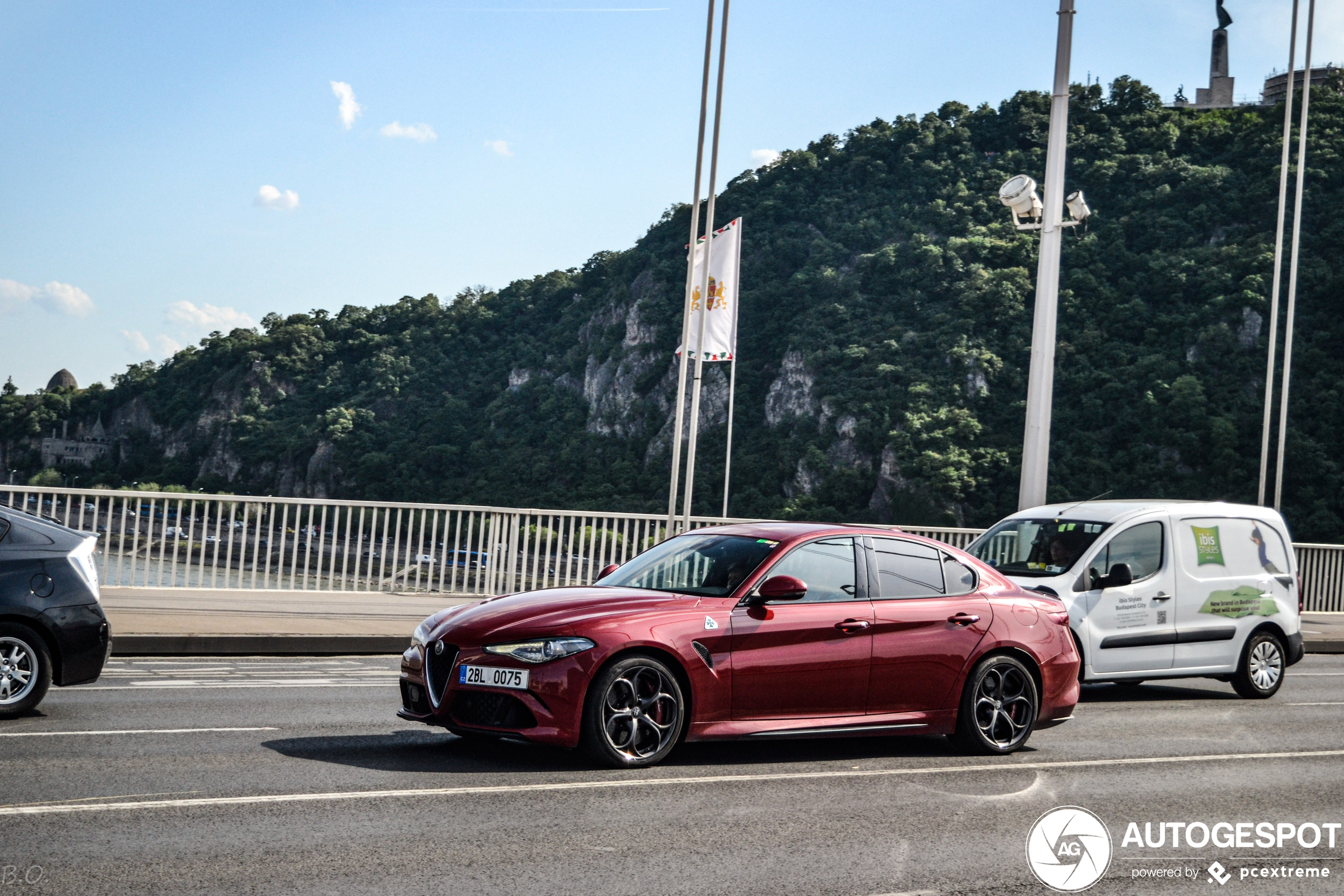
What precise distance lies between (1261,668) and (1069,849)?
8008 mm

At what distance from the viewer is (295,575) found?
17.1 meters

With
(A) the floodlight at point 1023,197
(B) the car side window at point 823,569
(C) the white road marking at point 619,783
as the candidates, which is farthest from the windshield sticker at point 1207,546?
(A) the floodlight at point 1023,197

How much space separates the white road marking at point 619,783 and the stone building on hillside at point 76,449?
131 meters

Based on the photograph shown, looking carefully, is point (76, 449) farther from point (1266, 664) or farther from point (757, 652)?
point (757, 652)

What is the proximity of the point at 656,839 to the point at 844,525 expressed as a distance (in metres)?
3.64

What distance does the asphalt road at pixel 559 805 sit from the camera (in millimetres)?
5137

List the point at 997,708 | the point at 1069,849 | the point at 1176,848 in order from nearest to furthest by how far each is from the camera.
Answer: the point at 1069,849, the point at 1176,848, the point at 997,708

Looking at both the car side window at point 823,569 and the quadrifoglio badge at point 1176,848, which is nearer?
the quadrifoglio badge at point 1176,848

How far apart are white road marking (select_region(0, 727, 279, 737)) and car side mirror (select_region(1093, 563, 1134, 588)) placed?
7275 millimetres

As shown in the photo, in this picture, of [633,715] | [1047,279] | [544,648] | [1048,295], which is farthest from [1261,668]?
[544,648]

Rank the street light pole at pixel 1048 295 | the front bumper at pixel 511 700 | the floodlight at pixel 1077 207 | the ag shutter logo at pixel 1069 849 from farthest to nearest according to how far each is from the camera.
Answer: the floodlight at pixel 1077 207 → the street light pole at pixel 1048 295 → the front bumper at pixel 511 700 → the ag shutter logo at pixel 1069 849

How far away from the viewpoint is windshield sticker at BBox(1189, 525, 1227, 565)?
1245cm

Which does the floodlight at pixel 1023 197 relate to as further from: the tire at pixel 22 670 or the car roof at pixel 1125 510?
the tire at pixel 22 670

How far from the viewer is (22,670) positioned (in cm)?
846
